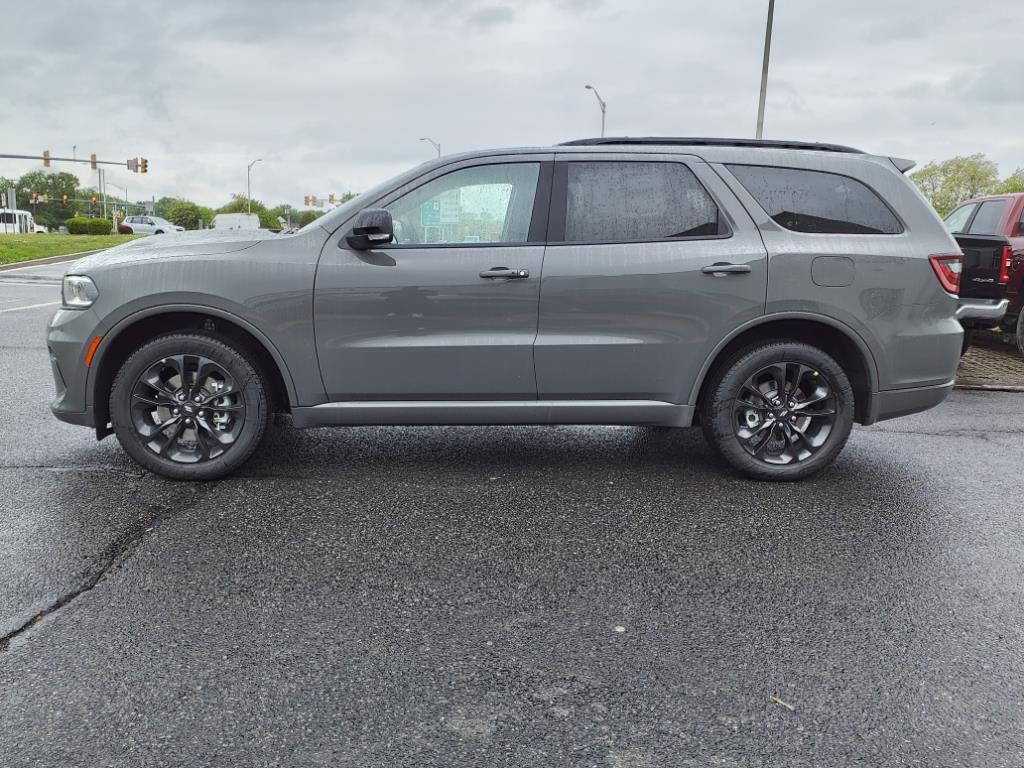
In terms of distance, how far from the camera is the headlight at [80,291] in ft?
15.4

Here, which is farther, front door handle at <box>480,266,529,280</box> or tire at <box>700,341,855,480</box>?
tire at <box>700,341,855,480</box>

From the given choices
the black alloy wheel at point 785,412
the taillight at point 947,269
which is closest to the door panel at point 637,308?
the black alloy wheel at point 785,412

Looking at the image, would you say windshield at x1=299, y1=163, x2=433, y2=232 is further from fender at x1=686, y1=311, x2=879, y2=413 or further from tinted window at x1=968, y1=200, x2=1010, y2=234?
tinted window at x1=968, y1=200, x2=1010, y2=234

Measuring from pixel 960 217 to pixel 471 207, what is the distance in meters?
9.78

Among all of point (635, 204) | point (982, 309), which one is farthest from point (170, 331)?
point (982, 309)

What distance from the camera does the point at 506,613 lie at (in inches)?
128

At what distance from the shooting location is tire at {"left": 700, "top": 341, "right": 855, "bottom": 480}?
4922 millimetres

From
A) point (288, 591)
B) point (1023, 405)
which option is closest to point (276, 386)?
point (288, 591)

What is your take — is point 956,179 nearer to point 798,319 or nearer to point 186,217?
point 798,319

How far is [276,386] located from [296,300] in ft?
1.95

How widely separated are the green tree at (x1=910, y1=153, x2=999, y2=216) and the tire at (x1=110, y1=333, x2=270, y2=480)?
70.5m

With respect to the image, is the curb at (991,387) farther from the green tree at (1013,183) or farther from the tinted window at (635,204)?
the green tree at (1013,183)

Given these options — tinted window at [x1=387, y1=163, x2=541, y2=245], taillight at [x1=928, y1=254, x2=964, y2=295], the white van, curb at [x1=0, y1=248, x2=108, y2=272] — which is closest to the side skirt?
tinted window at [x1=387, y1=163, x2=541, y2=245]

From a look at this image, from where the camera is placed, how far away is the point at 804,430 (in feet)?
16.6
